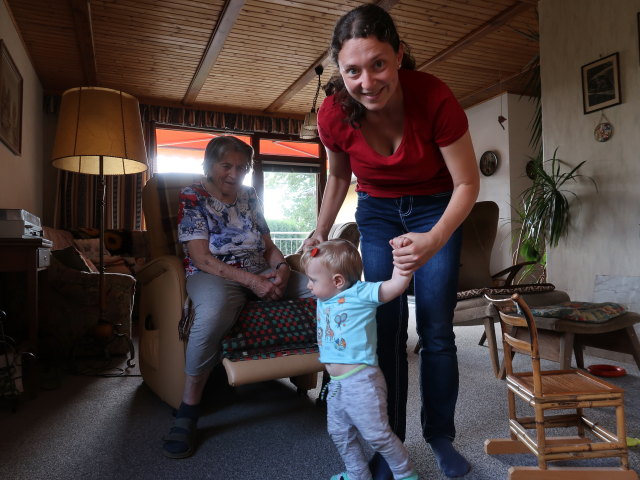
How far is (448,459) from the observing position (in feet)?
4.22

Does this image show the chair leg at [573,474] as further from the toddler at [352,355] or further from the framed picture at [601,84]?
the framed picture at [601,84]

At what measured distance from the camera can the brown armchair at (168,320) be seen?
1603 millimetres

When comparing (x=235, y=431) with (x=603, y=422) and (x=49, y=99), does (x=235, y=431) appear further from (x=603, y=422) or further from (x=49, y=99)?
(x=49, y=99)

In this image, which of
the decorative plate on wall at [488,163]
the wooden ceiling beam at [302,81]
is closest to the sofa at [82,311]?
the wooden ceiling beam at [302,81]

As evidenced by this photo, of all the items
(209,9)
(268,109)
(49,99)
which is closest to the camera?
(209,9)

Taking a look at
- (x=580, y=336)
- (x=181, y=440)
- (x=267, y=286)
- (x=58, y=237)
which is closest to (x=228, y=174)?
(x=267, y=286)

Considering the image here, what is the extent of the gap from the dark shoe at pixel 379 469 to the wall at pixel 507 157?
15.5ft

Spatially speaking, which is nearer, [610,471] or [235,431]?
[610,471]

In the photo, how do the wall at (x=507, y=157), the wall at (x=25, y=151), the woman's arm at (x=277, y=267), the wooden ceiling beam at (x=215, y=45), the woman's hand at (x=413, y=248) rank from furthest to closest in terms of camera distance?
1. the wall at (x=507, y=157)
2. the wooden ceiling beam at (x=215, y=45)
3. the wall at (x=25, y=151)
4. the woman's arm at (x=277, y=267)
5. the woman's hand at (x=413, y=248)

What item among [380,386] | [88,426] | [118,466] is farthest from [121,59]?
[380,386]

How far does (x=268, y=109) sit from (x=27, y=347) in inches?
197

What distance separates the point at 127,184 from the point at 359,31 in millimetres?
5578

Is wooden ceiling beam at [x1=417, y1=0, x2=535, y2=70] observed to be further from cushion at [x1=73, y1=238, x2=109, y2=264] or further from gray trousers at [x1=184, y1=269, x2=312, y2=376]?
cushion at [x1=73, y1=238, x2=109, y2=264]

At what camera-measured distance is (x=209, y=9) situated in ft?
12.4
